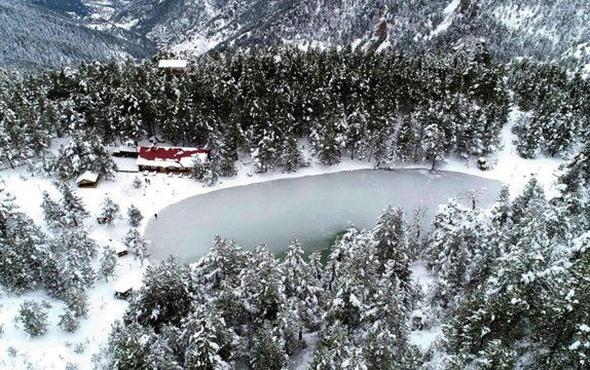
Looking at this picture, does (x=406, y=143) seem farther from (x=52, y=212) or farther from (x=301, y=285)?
(x=52, y=212)

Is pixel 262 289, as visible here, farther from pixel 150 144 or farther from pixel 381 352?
pixel 150 144

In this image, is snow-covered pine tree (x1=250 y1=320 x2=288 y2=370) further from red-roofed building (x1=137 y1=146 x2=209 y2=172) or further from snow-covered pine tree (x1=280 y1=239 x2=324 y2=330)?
red-roofed building (x1=137 y1=146 x2=209 y2=172)

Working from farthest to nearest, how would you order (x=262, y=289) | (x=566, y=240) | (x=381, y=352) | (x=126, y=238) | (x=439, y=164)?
(x=439, y=164)
(x=126, y=238)
(x=566, y=240)
(x=262, y=289)
(x=381, y=352)

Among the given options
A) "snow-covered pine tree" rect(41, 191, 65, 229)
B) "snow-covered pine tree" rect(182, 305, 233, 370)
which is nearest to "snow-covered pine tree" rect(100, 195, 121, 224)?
"snow-covered pine tree" rect(41, 191, 65, 229)

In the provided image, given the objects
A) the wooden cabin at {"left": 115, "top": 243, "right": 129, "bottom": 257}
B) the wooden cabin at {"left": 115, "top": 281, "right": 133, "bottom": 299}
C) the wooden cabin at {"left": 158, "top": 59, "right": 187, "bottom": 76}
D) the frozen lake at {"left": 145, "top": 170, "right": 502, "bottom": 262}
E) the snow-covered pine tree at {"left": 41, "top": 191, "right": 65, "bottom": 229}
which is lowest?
the frozen lake at {"left": 145, "top": 170, "right": 502, "bottom": 262}

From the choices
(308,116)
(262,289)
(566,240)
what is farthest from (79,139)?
(566,240)

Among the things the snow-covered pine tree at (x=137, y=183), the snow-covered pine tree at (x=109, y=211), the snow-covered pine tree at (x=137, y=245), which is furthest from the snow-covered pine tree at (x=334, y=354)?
the snow-covered pine tree at (x=137, y=183)

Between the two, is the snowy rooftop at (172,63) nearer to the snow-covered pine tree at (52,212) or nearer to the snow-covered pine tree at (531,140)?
the snow-covered pine tree at (52,212)
